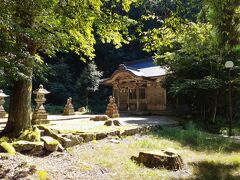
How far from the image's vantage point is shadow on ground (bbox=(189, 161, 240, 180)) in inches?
213

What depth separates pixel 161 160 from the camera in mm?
5852

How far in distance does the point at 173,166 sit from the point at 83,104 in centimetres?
2056

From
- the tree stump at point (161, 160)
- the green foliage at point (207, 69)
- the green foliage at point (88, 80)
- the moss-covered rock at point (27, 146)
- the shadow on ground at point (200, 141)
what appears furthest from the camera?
the green foliage at point (88, 80)

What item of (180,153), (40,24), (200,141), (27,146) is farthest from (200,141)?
(40,24)

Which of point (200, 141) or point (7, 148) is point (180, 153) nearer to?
point (200, 141)

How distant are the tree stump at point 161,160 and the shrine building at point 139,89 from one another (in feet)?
40.7

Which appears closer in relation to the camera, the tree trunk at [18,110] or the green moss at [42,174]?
the green moss at [42,174]

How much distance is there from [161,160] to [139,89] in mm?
14852

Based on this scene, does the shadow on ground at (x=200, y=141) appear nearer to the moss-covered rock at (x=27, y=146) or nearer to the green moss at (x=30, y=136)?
the green moss at (x=30, y=136)

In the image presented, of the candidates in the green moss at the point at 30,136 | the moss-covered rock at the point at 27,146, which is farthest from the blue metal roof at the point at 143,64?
the moss-covered rock at the point at 27,146

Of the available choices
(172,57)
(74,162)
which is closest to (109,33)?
(74,162)

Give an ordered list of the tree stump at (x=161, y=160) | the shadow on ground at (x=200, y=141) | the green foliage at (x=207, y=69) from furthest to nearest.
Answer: the green foliage at (x=207, y=69) → the shadow on ground at (x=200, y=141) → the tree stump at (x=161, y=160)

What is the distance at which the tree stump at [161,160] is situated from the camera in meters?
5.81

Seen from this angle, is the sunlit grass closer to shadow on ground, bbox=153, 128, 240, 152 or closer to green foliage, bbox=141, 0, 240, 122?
shadow on ground, bbox=153, 128, 240, 152
